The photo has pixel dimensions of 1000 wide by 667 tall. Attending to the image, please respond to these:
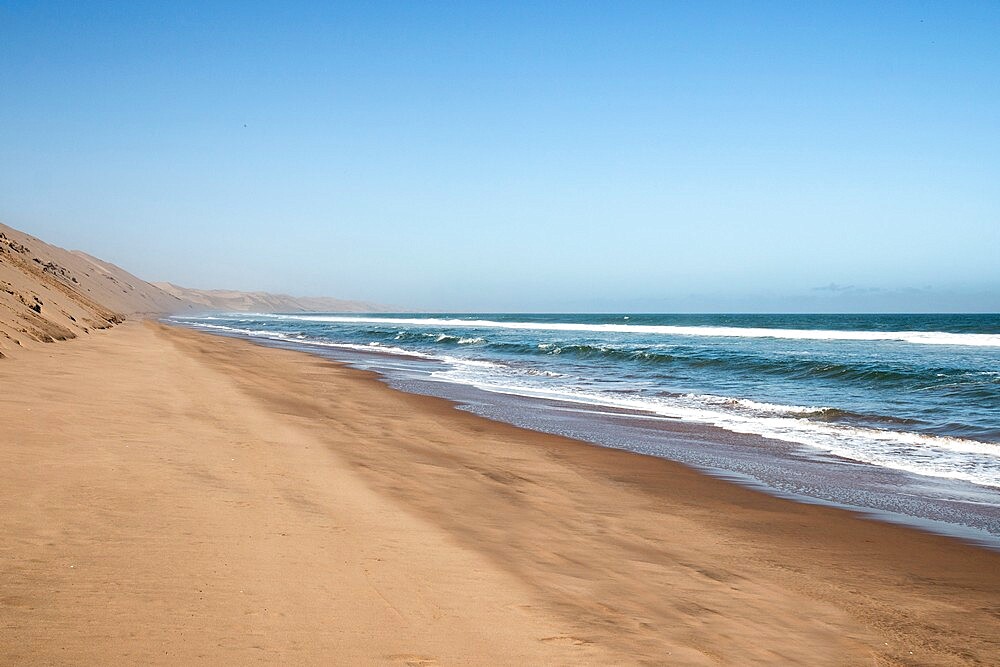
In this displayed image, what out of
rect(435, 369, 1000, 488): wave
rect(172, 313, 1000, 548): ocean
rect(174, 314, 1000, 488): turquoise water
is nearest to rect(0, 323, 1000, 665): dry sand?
rect(172, 313, 1000, 548): ocean

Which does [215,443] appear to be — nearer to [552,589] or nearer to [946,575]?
[552,589]

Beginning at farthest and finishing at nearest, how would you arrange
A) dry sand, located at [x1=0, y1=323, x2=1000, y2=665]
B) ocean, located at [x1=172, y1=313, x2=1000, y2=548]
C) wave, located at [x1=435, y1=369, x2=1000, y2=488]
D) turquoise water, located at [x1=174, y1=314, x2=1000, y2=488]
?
turquoise water, located at [x1=174, y1=314, x2=1000, y2=488] < wave, located at [x1=435, y1=369, x2=1000, y2=488] < ocean, located at [x1=172, y1=313, x2=1000, y2=548] < dry sand, located at [x1=0, y1=323, x2=1000, y2=665]

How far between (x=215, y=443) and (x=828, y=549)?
19.4ft

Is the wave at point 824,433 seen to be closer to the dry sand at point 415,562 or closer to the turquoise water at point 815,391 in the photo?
the turquoise water at point 815,391

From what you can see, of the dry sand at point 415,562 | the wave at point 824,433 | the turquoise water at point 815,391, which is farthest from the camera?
the turquoise water at point 815,391

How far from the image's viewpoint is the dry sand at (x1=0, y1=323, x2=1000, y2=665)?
10.4 ft

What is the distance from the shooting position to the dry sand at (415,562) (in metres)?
3.17

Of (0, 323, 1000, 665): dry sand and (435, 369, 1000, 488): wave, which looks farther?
(435, 369, 1000, 488): wave

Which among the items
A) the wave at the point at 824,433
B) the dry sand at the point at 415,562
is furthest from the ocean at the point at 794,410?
the dry sand at the point at 415,562

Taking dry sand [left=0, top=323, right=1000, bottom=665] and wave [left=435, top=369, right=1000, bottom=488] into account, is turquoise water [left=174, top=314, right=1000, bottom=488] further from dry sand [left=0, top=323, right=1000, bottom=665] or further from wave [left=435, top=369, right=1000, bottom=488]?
dry sand [left=0, top=323, right=1000, bottom=665]

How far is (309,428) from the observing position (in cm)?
936

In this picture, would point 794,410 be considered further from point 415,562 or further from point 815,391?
point 415,562

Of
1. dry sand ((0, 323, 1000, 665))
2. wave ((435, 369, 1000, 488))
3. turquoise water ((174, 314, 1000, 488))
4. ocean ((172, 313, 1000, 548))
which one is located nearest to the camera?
dry sand ((0, 323, 1000, 665))

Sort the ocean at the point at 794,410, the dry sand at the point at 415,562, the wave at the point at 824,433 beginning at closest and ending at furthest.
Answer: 1. the dry sand at the point at 415,562
2. the ocean at the point at 794,410
3. the wave at the point at 824,433
